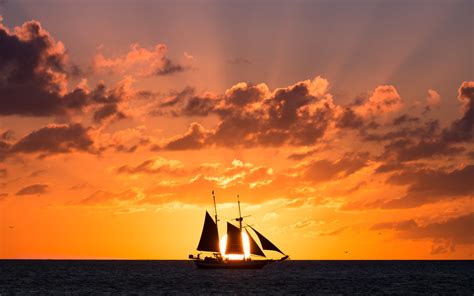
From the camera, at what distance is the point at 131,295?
486 feet

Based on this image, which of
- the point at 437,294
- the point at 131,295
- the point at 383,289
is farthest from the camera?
the point at 383,289

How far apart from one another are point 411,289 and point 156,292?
6319cm

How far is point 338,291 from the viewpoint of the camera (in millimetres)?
165875

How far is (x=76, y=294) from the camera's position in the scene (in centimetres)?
15088

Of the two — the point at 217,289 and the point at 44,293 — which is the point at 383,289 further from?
the point at 44,293

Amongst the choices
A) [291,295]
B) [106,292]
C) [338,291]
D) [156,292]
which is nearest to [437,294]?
[338,291]

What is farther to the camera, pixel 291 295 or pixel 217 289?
pixel 217 289

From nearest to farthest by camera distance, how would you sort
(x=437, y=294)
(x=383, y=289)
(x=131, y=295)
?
(x=131, y=295), (x=437, y=294), (x=383, y=289)

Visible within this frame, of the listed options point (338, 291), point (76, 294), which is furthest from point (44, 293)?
point (338, 291)

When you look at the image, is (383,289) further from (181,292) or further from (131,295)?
(131,295)

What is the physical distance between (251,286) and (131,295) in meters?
38.0

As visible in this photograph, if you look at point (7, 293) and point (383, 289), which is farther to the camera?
point (383, 289)

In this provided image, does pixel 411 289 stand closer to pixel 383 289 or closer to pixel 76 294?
pixel 383 289

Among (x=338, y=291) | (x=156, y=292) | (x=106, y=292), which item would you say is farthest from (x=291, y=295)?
(x=106, y=292)
